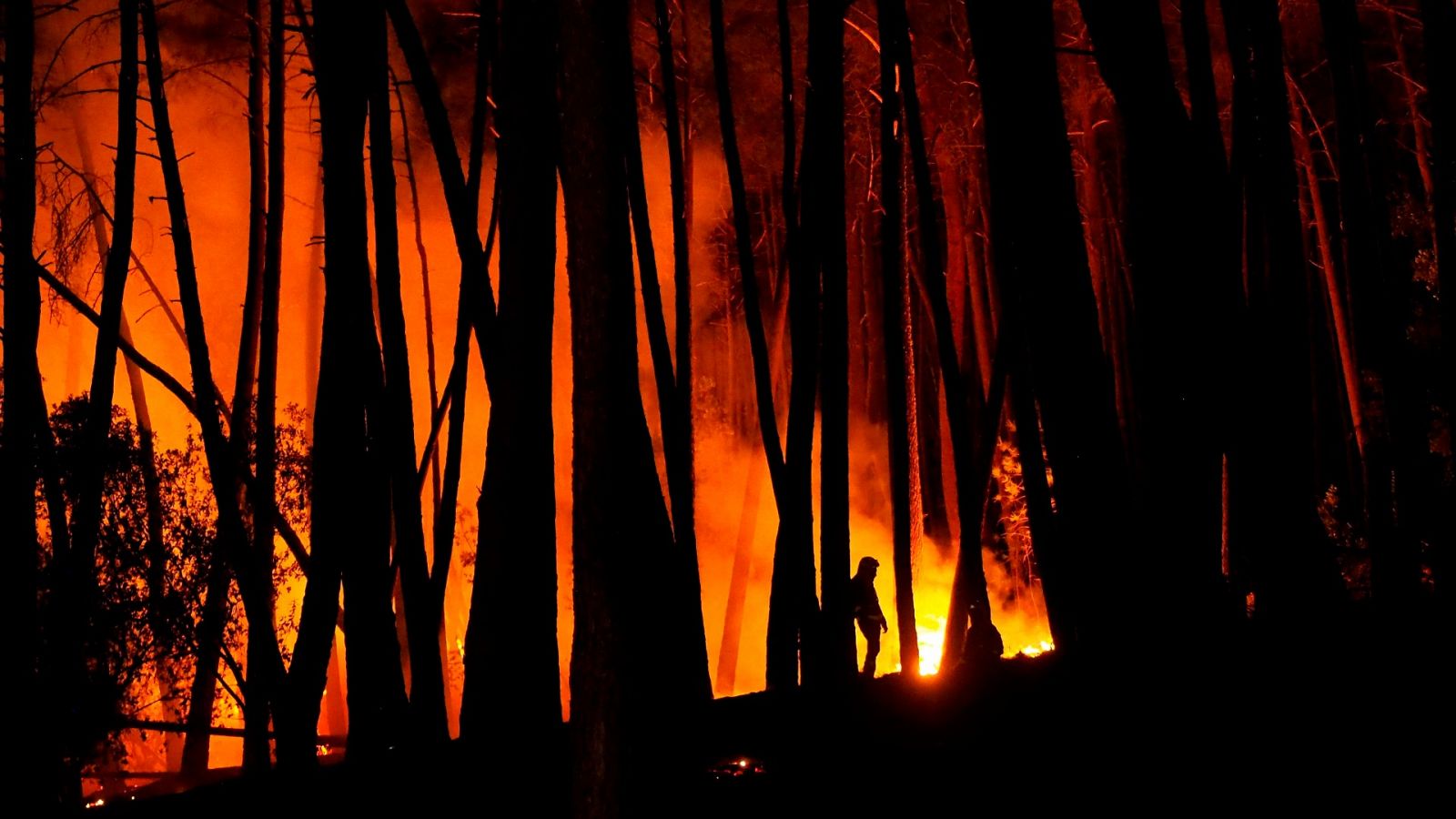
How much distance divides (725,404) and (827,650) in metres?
11.2

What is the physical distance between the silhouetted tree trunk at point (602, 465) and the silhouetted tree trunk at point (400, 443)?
6.54ft

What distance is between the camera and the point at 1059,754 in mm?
4047

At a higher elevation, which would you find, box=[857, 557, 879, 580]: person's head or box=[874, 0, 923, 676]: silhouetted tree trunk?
box=[874, 0, 923, 676]: silhouetted tree trunk

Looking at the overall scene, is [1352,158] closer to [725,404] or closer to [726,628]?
[726,628]

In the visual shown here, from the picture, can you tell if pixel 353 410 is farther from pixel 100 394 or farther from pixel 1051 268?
pixel 1051 268

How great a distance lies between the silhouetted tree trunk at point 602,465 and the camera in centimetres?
274

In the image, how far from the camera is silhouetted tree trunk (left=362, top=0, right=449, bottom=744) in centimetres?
452

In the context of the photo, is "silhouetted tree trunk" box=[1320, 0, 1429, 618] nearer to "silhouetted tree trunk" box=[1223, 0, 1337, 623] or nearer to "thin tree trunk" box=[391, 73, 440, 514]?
"silhouetted tree trunk" box=[1223, 0, 1337, 623]

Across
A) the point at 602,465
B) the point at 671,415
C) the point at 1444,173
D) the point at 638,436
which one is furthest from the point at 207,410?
the point at 1444,173

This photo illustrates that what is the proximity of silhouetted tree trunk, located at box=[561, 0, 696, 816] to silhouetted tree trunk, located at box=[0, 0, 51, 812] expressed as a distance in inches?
118

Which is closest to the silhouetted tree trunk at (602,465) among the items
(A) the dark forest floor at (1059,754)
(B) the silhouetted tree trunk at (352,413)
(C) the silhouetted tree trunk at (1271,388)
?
(A) the dark forest floor at (1059,754)

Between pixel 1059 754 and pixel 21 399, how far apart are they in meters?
4.65

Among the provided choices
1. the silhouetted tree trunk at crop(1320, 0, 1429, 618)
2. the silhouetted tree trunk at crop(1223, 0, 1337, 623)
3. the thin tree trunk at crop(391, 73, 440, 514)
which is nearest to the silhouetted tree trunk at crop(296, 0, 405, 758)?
the thin tree trunk at crop(391, 73, 440, 514)

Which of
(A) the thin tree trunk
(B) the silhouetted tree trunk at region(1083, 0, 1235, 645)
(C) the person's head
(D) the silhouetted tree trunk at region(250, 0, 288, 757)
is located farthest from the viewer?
(C) the person's head
